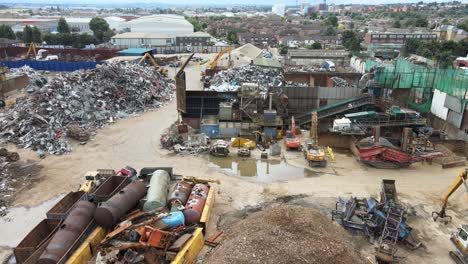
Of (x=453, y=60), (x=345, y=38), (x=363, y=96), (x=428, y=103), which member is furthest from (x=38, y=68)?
(x=345, y=38)

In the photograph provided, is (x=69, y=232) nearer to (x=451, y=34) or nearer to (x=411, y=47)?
(x=411, y=47)

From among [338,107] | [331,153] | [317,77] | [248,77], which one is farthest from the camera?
[248,77]

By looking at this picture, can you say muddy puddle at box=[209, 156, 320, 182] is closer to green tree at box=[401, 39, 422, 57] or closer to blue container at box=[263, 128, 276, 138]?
blue container at box=[263, 128, 276, 138]

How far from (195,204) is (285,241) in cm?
440

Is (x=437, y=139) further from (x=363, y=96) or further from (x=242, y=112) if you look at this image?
(x=242, y=112)

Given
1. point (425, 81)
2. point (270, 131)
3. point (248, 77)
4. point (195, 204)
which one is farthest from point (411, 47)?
point (195, 204)

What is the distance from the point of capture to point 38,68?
1897 inches

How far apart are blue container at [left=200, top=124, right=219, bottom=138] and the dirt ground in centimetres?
335

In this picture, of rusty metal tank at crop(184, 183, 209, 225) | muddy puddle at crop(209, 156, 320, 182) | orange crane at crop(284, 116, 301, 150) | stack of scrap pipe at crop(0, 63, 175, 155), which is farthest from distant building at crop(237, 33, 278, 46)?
rusty metal tank at crop(184, 183, 209, 225)

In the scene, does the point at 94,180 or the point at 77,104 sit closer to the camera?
the point at 94,180

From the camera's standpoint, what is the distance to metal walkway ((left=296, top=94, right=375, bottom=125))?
84.2 feet

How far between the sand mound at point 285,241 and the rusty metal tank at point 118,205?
3.98m

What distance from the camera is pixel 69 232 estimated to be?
1185 centimetres

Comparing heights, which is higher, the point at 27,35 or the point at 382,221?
the point at 27,35
